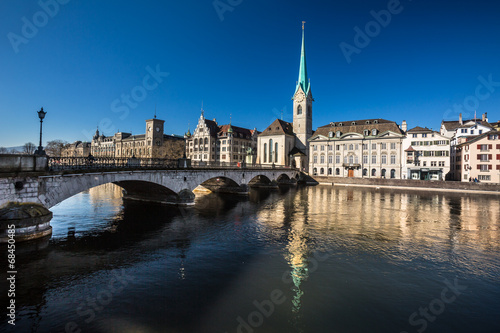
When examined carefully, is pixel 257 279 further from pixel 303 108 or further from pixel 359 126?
pixel 303 108

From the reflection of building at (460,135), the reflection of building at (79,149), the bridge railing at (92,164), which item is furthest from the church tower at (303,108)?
the reflection of building at (79,149)

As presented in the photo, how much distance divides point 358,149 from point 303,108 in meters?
25.4

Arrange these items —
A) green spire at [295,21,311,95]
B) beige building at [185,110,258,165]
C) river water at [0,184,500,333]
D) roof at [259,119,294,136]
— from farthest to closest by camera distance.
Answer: beige building at [185,110,258,165] → green spire at [295,21,311,95] → roof at [259,119,294,136] → river water at [0,184,500,333]

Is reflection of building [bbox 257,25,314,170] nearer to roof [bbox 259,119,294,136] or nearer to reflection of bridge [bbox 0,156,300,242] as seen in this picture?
roof [bbox 259,119,294,136]

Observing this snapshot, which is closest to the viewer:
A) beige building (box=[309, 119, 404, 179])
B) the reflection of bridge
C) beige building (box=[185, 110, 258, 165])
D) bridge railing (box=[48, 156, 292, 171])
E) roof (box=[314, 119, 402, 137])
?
the reflection of bridge

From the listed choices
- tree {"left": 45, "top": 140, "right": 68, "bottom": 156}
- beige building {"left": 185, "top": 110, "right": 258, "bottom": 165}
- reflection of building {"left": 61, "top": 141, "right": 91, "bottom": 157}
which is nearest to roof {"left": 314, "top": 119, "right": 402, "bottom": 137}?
beige building {"left": 185, "top": 110, "right": 258, "bottom": 165}

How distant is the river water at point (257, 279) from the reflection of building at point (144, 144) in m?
79.3

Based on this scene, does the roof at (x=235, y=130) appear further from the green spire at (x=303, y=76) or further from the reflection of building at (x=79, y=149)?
the reflection of building at (x=79, y=149)

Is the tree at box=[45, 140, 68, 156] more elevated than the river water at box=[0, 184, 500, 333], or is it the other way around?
the tree at box=[45, 140, 68, 156]

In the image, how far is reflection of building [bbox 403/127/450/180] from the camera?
206 feet

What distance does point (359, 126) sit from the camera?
78062 mm

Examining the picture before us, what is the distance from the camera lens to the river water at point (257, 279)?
8.55 metres

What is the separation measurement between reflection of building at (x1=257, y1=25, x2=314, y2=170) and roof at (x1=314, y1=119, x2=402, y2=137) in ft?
24.8

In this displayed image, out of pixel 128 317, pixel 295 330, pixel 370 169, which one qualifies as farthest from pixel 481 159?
pixel 128 317
